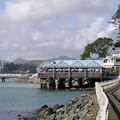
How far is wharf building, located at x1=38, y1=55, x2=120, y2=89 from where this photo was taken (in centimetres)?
9781

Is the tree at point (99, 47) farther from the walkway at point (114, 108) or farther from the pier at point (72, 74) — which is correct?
the walkway at point (114, 108)

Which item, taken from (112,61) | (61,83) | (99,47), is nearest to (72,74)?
(61,83)

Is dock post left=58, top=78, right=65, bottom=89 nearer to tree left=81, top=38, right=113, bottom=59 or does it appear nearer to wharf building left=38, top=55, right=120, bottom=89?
wharf building left=38, top=55, right=120, bottom=89

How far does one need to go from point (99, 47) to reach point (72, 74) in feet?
159

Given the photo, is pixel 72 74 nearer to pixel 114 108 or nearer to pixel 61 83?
pixel 61 83

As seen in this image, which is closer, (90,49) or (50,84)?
(50,84)

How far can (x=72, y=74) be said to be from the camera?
98.8 metres

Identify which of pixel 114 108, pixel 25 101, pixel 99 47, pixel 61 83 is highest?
pixel 99 47

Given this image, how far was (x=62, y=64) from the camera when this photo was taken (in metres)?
102

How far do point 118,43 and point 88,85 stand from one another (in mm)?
31764

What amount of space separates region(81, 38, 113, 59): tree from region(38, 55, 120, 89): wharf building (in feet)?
135

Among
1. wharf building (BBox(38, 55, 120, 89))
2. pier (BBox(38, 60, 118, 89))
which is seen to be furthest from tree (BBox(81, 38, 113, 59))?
pier (BBox(38, 60, 118, 89))

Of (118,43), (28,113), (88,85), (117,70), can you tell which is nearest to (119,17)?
(118,43)

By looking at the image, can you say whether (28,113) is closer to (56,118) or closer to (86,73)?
(56,118)
